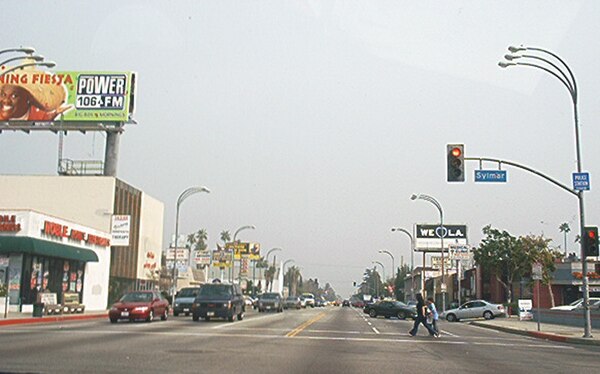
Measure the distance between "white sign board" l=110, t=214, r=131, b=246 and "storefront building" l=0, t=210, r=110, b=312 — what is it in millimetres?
Answer: 1356

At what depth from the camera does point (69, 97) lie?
56.5m

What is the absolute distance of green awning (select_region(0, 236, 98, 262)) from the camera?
3809 centimetres

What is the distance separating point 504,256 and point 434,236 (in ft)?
150

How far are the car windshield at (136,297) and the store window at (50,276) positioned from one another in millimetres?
10837

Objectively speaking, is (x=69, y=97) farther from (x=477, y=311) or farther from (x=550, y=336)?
(x=550, y=336)

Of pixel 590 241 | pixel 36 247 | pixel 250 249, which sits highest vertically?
pixel 250 249

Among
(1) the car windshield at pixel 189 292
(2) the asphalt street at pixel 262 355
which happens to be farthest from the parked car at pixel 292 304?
(2) the asphalt street at pixel 262 355

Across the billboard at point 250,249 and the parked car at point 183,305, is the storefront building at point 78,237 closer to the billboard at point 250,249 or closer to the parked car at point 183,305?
the parked car at point 183,305

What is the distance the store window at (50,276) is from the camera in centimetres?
4006

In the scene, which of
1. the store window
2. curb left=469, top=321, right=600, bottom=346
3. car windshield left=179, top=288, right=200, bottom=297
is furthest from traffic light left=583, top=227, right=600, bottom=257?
the store window

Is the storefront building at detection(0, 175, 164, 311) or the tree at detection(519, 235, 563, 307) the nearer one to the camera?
the storefront building at detection(0, 175, 164, 311)

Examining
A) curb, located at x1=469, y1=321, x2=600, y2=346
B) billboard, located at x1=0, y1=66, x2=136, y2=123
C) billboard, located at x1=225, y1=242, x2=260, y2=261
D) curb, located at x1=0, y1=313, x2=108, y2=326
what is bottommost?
curb, located at x1=0, y1=313, x2=108, y2=326

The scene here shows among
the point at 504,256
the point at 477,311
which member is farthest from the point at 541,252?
the point at 477,311

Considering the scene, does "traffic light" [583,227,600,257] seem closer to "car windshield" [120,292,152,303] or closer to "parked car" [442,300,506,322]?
"car windshield" [120,292,152,303]
